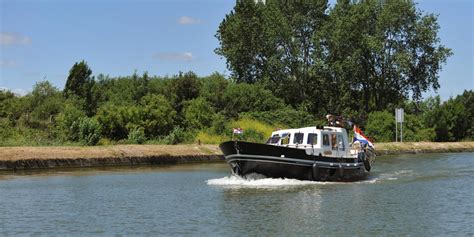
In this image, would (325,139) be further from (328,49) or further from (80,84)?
(328,49)

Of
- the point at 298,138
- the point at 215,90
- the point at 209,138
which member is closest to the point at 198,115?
the point at 209,138

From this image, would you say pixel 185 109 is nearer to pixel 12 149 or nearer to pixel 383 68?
pixel 12 149

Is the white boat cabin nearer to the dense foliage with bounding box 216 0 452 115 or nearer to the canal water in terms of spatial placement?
the canal water

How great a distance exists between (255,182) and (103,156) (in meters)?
16.4

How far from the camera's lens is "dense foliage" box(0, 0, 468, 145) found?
66125mm

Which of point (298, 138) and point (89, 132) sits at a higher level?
point (89, 132)

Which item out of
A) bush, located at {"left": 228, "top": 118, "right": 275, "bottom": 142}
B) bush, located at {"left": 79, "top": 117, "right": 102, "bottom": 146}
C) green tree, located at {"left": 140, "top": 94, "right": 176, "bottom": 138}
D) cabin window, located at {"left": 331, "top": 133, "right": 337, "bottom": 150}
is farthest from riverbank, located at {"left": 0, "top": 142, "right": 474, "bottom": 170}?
cabin window, located at {"left": 331, "top": 133, "right": 337, "bottom": 150}

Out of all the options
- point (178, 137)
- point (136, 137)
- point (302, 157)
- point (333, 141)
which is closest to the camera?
point (302, 157)

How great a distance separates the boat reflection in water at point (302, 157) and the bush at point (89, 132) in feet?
61.4

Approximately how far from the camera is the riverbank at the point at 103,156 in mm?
39537

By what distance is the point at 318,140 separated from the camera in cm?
3195

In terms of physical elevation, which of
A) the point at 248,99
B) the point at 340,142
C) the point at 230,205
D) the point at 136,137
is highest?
the point at 248,99

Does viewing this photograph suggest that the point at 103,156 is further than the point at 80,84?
No

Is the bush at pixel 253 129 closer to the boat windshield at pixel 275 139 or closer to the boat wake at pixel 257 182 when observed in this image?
the boat windshield at pixel 275 139
